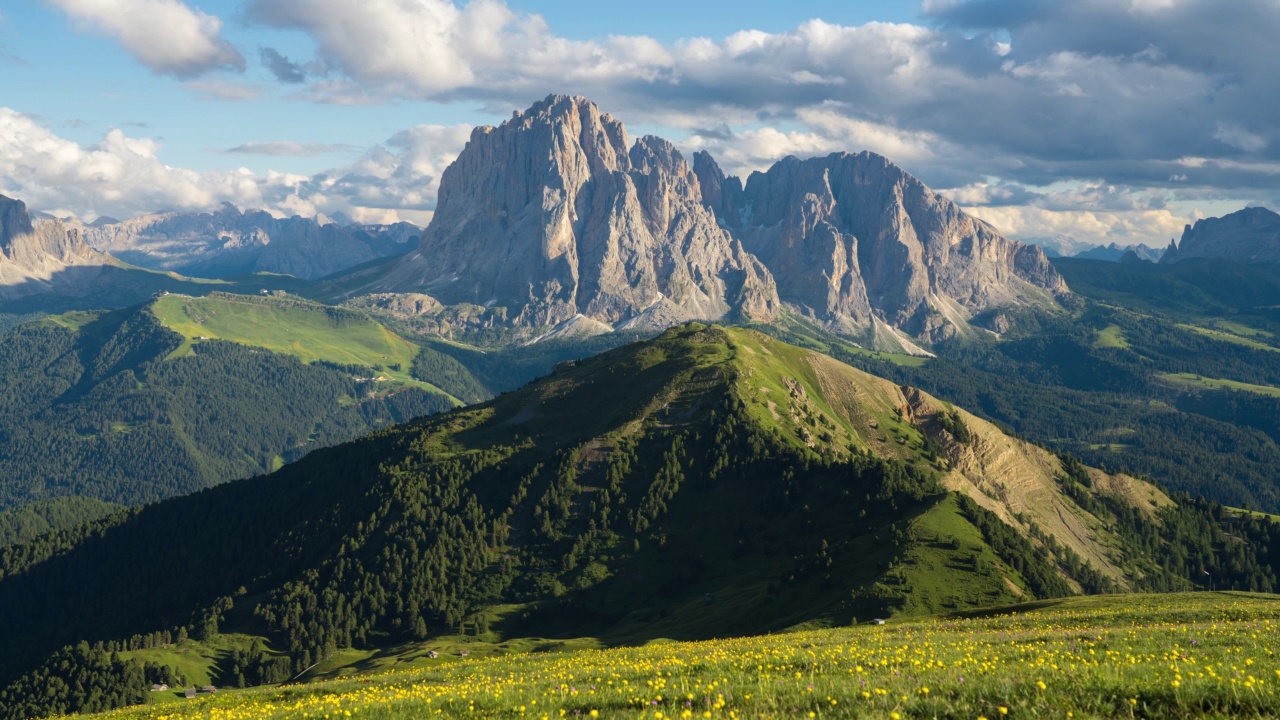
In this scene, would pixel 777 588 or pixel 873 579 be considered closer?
pixel 873 579

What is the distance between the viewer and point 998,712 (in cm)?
2566

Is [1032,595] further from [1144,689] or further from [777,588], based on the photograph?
[1144,689]

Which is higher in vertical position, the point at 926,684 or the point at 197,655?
the point at 926,684

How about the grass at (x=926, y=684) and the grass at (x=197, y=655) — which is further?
the grass at (x=197, y=655)

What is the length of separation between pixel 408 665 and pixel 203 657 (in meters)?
69.1

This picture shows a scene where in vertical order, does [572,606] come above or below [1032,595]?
below

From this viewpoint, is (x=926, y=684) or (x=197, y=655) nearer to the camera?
(x=926, y=684)

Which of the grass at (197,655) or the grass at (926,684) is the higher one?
the grass at (926,684)

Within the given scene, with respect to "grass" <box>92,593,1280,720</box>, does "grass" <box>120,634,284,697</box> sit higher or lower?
lower

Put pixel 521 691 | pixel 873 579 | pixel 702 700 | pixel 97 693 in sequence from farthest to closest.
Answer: pixel 97 693 < pixel 873 579 < pixel 521 691 < pixel 702 700

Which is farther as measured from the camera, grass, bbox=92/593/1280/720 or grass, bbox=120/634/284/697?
grass, bbox=120/634/284/697

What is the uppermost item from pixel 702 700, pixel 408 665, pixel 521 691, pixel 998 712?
pixel 998 712

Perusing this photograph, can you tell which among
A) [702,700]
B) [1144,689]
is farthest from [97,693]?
[1144,689]

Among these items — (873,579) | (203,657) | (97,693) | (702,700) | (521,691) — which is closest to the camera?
(702,700)
